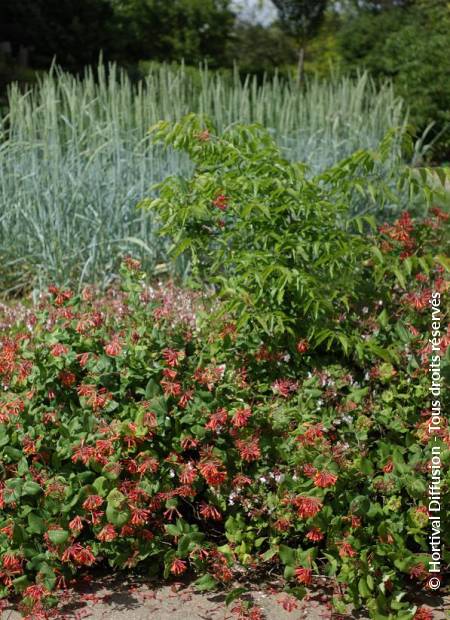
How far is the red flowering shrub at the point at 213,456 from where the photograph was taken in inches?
102

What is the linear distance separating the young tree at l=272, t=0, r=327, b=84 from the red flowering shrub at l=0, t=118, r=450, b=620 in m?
18.2

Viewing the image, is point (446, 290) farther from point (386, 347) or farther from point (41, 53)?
point (41, 53)

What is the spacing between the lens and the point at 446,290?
3.37 m

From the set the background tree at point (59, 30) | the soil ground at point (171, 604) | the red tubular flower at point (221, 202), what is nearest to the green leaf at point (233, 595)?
the soil ground at point (171, 604)

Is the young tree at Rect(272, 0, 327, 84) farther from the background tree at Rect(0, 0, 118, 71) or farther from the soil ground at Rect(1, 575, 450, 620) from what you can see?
the soil ground at Rect(1, 575, 450, 620)

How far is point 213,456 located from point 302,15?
762 inches

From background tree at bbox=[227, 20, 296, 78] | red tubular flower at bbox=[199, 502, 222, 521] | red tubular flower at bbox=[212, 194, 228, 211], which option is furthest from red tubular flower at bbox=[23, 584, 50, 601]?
background tree at bbox=[227, 20, 296, 78]

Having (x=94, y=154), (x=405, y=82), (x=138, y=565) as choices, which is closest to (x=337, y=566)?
(x=138, y=565)

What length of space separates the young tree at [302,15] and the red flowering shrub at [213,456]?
1819cm

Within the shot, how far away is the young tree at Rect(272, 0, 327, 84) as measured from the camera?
2039cm

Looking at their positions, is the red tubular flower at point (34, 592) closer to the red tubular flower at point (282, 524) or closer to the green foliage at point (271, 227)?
the red tubular flower at point (282, 524)

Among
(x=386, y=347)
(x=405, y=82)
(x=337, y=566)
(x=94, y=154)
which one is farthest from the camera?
(x=405, y=82)

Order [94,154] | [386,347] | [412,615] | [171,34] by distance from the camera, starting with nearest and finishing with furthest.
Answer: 1. [412,615]
2. [386,347]
3. [94,154]
4. [171,34]

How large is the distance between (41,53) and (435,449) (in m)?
18.7
